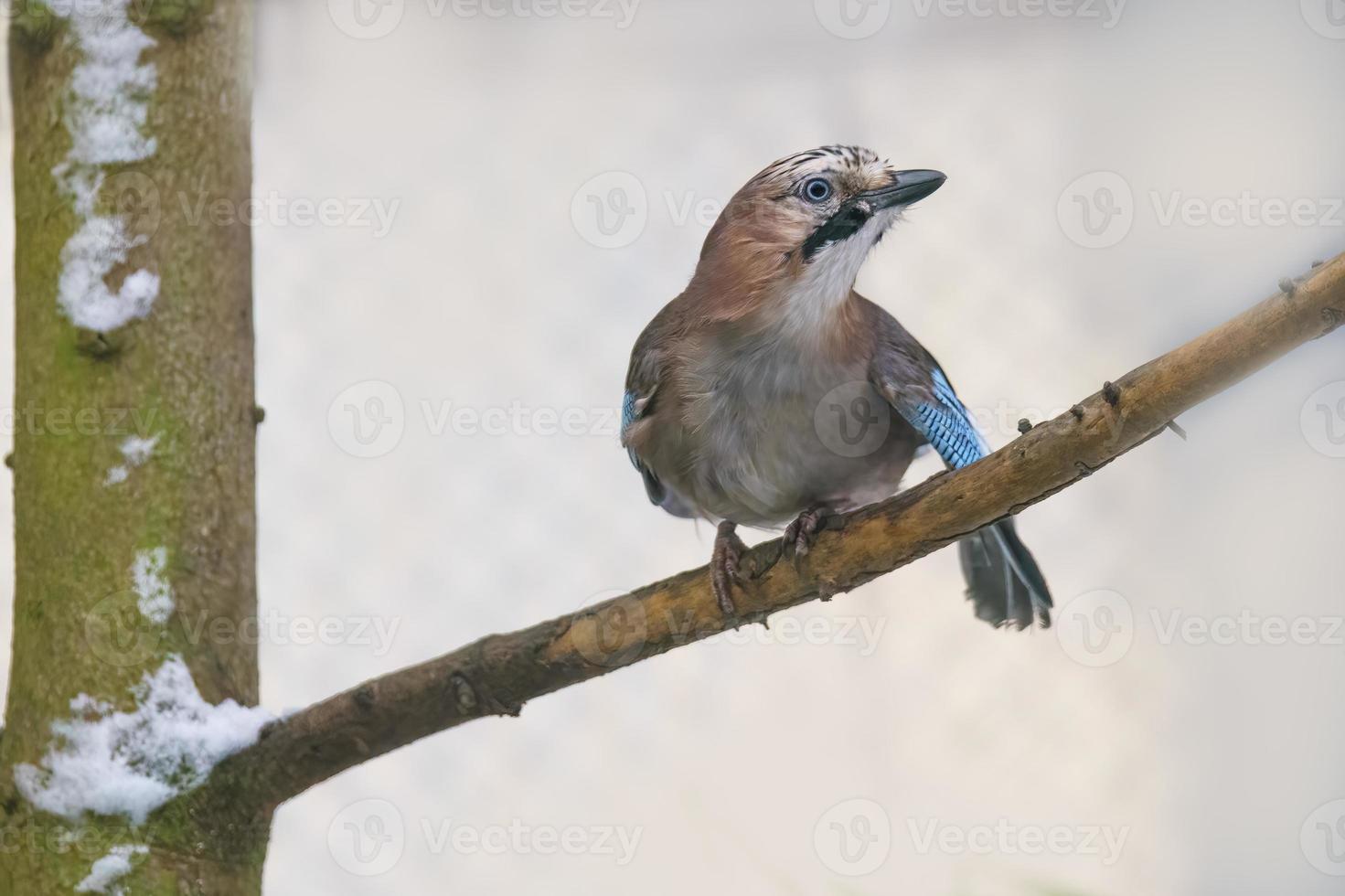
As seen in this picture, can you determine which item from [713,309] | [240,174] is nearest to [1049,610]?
[713,309]

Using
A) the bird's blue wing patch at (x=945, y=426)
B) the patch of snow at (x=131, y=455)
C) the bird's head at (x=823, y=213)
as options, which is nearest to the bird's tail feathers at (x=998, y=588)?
the bird's blue wing patch at (x=945, y=426)

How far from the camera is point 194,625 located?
194 cm

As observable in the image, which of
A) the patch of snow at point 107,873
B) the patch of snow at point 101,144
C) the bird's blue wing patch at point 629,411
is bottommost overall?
the patch of snow at point 107,873

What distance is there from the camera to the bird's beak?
1.98 meters

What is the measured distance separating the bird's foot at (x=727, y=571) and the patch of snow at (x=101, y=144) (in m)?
0.96

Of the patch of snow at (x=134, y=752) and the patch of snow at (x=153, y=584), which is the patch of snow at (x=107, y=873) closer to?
the patch of snow at (x=134, y=752)

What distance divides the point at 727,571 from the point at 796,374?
13.0 inches

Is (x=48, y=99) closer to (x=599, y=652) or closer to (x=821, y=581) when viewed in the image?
(x=599, y=652)

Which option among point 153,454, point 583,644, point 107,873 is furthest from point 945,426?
point 107,873

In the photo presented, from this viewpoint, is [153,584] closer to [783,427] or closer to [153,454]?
[153,454]

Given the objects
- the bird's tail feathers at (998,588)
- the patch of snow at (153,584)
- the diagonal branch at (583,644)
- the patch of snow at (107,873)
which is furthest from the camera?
the bird's tail feathers at (998,588)

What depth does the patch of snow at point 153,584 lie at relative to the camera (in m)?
1.91

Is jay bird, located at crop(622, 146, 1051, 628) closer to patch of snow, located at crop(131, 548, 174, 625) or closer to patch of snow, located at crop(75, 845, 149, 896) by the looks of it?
patch of snow, located at crop(131, 548, 174, 625)

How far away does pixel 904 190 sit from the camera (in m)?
1.98
